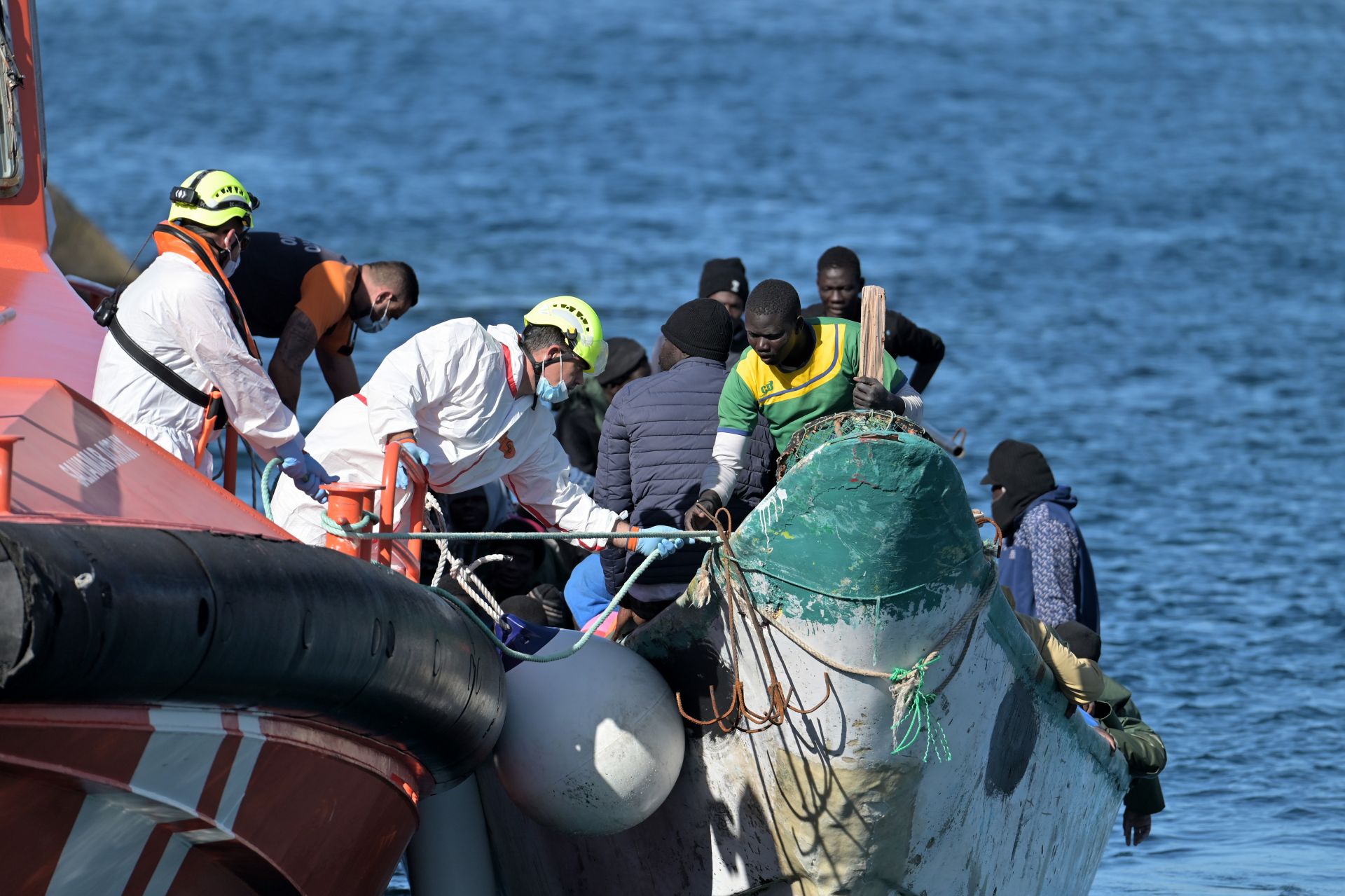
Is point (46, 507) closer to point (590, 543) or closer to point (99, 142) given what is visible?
point (590, 543)

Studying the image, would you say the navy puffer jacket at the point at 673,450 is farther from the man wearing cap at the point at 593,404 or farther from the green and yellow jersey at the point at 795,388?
the man wearing cap at the point at 593,404

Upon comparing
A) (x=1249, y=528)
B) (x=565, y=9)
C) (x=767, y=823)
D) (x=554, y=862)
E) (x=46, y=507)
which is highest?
(x=46, y=507)

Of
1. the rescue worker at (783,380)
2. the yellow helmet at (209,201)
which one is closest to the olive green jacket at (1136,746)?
the rescue worker at (783,380)

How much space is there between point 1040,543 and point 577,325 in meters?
2.70

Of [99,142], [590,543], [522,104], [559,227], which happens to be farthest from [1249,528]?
[522,104]

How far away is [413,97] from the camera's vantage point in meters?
47.8

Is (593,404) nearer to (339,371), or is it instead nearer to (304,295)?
(339,371)

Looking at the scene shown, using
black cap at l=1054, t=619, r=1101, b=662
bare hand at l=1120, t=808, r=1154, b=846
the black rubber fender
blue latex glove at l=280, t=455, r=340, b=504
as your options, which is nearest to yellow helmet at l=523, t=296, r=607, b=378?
blue latex glove at l=280, t=455, r=340, b=504

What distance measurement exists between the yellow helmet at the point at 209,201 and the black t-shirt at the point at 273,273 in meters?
1.13

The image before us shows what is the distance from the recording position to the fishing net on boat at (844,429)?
5422mm

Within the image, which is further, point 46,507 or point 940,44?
point 940,44

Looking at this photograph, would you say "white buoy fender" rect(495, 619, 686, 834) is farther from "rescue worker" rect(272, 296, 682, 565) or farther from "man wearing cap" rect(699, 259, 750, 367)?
"man wearing cap" rect(699, 259, 750, 367)

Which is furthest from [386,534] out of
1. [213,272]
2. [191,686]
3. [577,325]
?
[577,325]

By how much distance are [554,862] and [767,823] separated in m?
0.93
